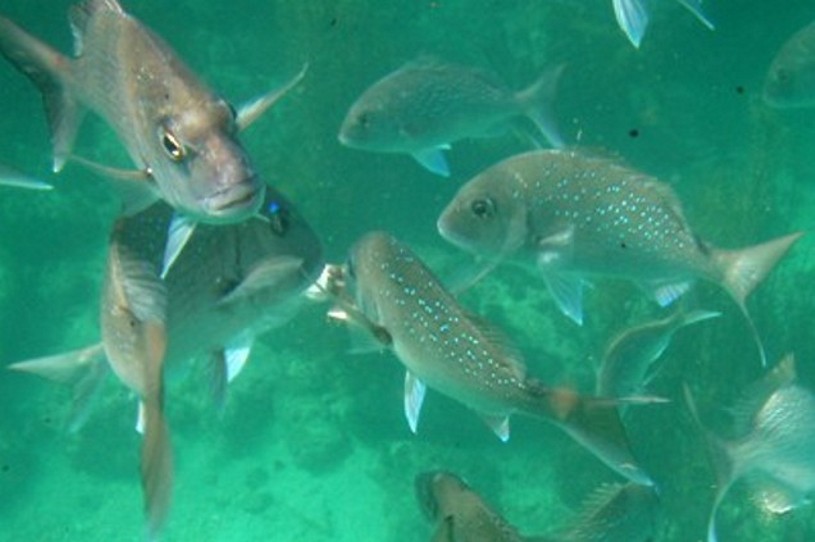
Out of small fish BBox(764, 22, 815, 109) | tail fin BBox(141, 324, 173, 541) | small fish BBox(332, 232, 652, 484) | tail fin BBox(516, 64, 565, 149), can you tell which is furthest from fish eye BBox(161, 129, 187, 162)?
small fish BBox(764, 22, 815, 109)

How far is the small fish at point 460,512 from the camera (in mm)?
2295

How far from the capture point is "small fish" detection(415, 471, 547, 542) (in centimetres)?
229

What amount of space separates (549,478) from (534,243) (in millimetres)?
7076

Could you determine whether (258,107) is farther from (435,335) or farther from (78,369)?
(78,369)

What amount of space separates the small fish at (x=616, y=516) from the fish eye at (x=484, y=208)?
1.40m

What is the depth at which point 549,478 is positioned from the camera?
10.5 meters

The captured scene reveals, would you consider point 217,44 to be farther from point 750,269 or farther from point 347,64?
point 750,269

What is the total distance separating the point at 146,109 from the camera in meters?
2.37

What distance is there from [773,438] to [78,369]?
137 inches

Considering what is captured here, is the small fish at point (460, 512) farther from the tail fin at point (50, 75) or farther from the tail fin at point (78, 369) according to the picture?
the tail fin at point (50, 75)

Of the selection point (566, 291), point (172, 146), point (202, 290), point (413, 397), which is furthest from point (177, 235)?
point (566, 291)

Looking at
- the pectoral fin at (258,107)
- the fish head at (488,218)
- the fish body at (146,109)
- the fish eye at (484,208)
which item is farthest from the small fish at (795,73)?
the fish body at (146,109)

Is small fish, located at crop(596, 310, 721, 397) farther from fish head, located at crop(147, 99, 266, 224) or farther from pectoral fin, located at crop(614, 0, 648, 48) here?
fish head, located at crop(147, 99, 266, 224)

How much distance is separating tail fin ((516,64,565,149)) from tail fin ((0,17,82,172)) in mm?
3514
